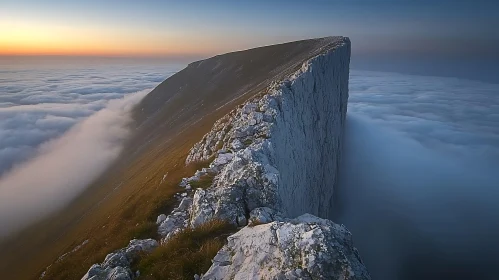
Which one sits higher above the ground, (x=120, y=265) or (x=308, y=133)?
(x=120, y=265)

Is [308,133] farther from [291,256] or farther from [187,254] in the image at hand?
[291,256]

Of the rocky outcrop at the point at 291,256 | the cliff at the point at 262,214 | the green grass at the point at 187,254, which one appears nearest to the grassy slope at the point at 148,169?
the cliff at the point at 262,214

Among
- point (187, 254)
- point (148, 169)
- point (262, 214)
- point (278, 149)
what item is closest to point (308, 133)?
point (278, 149)

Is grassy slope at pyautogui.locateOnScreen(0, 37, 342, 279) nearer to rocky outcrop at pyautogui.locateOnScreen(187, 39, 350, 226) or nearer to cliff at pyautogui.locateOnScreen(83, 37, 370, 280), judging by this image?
cliff at pyautogui.locateOnScreen(83, 37, 370, 280)

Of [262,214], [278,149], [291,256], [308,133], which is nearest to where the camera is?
[291,256]

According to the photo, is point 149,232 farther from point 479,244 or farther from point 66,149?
point 66,149

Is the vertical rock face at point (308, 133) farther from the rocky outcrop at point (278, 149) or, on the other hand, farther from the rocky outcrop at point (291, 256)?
the rocky outcrop at point (291, 256)
